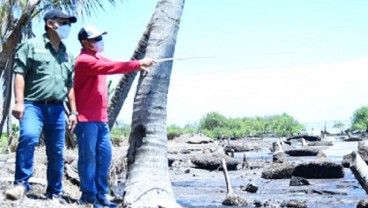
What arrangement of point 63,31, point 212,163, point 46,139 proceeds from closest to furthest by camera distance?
point 63,31, point 46,139, point 212,163

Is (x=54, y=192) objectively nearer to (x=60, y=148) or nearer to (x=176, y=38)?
(x=60, y=148)

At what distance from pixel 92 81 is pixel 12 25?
8.43 m

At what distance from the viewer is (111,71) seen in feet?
21.1

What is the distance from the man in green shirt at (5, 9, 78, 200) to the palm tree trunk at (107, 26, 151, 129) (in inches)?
92.8

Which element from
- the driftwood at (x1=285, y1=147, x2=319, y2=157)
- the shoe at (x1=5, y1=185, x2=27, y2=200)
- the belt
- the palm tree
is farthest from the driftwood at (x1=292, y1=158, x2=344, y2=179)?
the driftwood at (x1=285, y1=147, x2=319, y2=157)

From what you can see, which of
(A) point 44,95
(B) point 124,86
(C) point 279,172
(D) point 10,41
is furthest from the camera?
(C) point 279,172

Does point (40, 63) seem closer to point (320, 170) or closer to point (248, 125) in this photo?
point (320, 170)

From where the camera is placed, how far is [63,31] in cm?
632

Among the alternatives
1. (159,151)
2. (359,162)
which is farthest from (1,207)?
(359,162)

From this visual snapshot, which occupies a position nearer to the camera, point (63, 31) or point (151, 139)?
point (63, 31)

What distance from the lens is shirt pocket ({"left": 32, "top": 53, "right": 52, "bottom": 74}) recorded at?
611cm

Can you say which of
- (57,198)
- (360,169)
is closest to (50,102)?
(57,198)

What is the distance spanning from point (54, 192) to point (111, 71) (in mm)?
1498

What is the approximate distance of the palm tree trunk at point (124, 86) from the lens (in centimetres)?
880
